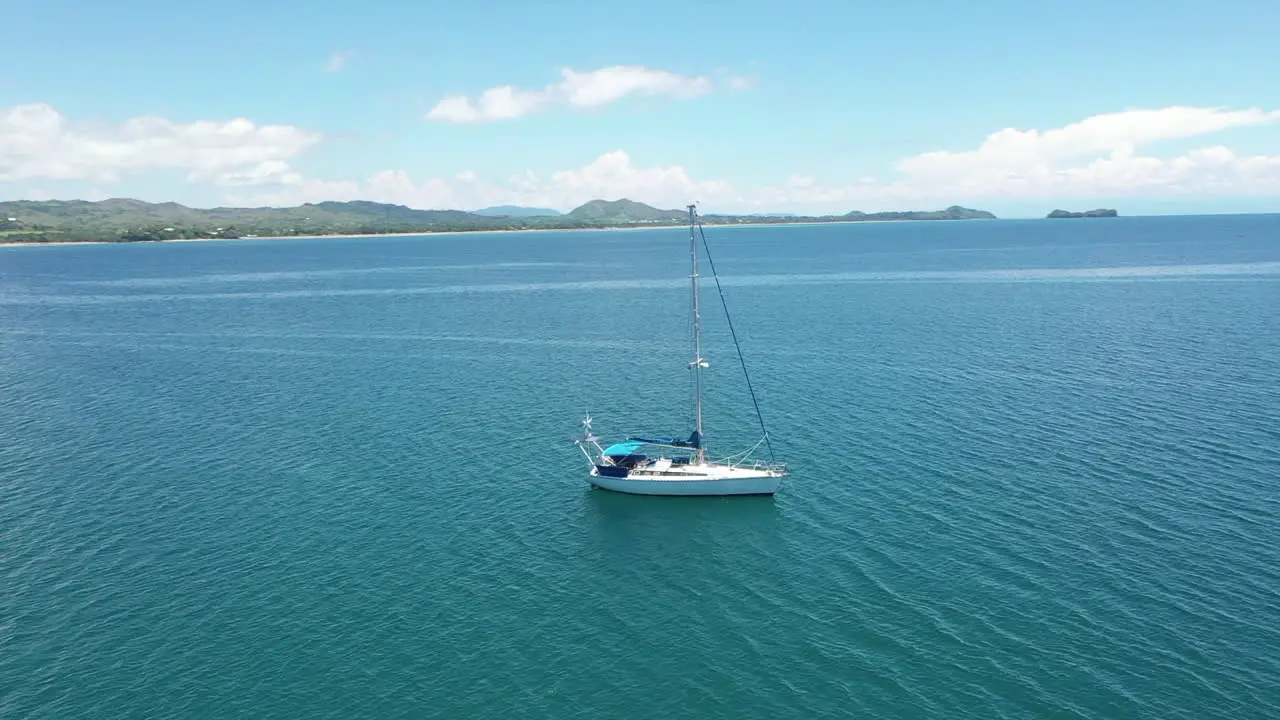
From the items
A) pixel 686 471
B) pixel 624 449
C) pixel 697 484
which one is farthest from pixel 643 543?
pixel 624 449

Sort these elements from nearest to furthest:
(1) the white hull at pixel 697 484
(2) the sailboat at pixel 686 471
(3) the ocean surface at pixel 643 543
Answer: (3) the ocean surface at pixel 643 543 → (1) the white hull at pixel 697 484 → (2) the sailboat at pixel 686 471

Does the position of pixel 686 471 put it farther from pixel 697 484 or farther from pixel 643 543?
pixel 643 543

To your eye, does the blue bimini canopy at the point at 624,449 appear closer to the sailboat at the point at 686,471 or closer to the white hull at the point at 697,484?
the sailboat at the point at 686,471

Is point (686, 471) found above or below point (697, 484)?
above

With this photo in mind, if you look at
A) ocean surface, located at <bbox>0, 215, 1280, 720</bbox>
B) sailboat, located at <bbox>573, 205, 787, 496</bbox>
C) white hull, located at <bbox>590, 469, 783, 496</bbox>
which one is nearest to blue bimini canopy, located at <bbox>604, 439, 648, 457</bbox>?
sailboat, located at <bbox>573, 205, 787, 496</bbox>

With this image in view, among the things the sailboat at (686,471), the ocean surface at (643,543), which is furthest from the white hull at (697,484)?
the ocean surface at (643,543)

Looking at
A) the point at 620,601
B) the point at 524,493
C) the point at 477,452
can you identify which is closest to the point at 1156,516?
the point at 620,601

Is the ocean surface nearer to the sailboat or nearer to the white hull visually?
the white hull
